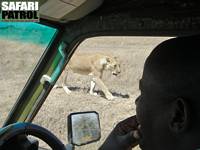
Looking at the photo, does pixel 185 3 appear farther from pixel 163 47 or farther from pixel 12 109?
pixel 12 109

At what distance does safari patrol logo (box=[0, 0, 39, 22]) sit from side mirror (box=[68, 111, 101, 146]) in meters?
0.48

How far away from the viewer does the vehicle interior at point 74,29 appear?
1798 millimetres

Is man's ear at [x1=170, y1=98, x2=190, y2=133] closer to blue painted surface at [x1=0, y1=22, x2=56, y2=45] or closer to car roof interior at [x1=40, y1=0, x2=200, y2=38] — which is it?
car roof interior at [x1=40, y1=0, x2=200, y2=38]

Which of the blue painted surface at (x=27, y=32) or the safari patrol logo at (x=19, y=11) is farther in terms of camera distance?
the blue painted surface at (x=27, y=32)

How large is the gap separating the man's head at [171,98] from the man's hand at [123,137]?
0.38m

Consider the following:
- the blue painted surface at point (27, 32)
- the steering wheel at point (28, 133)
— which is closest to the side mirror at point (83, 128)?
the steering wheel at point (28, 133)

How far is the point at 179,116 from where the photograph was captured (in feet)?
4.59

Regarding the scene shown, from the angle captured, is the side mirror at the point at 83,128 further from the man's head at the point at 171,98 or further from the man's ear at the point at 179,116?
the man's ear at the point at 179,116

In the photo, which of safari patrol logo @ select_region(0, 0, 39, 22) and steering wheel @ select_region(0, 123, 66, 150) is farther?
safari patrol logo @ select_region(0, 0, 39, 22)

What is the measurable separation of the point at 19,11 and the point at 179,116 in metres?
1.42

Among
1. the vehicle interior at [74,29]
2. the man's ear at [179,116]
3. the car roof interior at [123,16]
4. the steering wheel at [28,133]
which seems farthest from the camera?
the car roof interior at [123,16]

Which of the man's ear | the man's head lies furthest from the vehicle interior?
the man's ear

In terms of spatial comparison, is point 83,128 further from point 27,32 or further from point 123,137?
point 27,32

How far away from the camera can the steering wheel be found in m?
1.69
